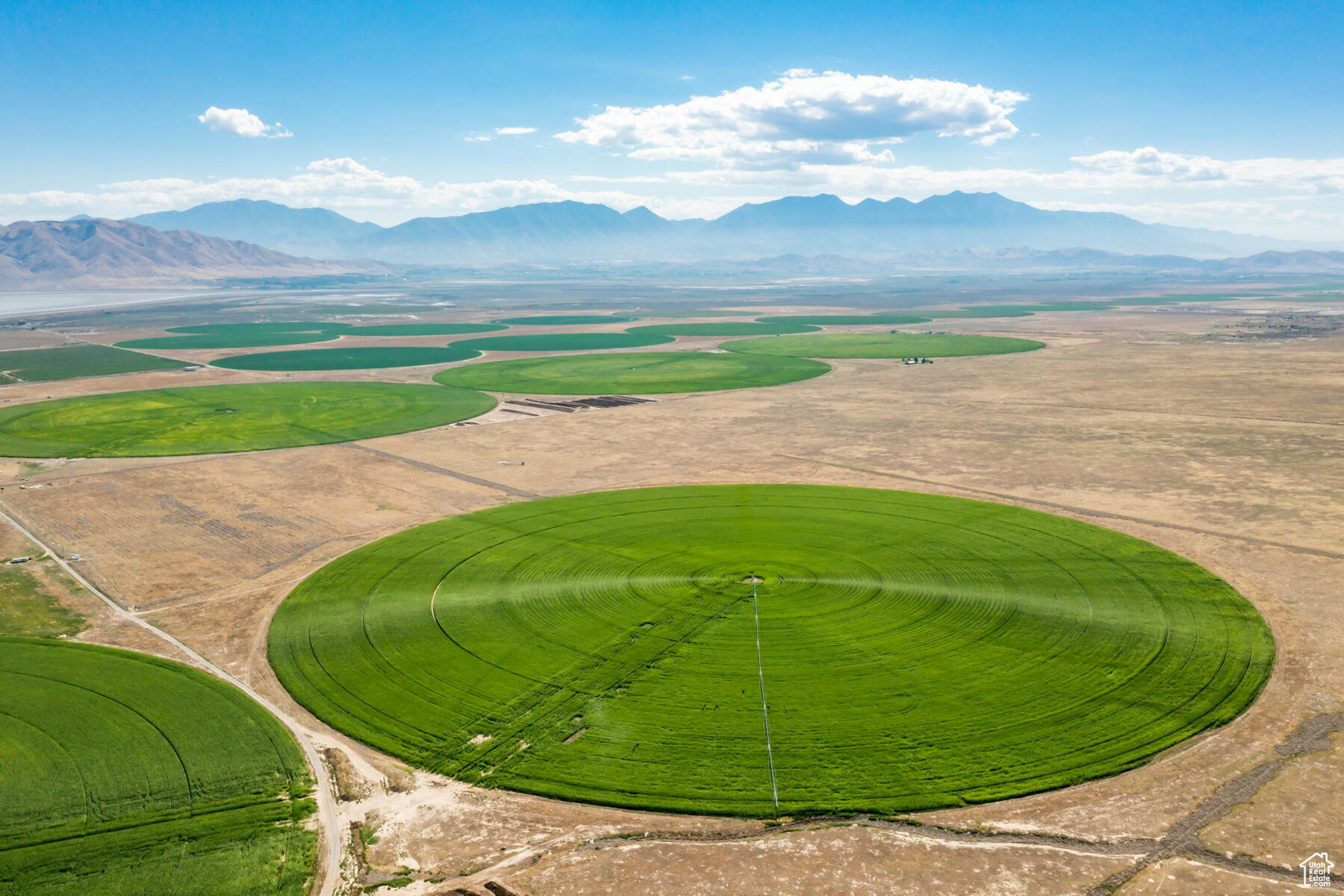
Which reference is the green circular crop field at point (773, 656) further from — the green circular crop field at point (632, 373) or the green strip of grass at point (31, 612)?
the green circular crop field at point (632, 373)

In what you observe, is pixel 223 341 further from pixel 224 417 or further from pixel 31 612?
pixel 31 612

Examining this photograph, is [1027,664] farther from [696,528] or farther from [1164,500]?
[1164,500]

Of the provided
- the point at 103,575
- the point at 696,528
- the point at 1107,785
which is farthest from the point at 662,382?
the point at 1107,785

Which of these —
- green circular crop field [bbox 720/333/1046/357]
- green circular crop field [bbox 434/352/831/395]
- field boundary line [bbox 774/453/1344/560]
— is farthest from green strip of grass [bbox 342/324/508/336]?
field boundary line [bbox 774/453/1344/560]

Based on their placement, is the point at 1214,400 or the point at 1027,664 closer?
the point at 1027,664

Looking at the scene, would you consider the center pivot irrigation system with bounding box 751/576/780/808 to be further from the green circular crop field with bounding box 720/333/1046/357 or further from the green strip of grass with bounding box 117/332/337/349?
the green strip of grass with bounding box 117/332/337/349
